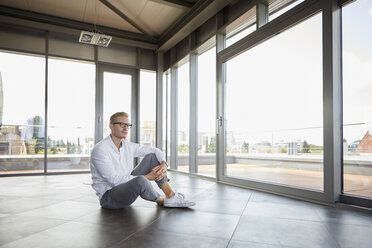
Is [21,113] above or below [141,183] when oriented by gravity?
above

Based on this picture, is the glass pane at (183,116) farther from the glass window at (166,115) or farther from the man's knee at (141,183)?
the man's knee at (141,183)

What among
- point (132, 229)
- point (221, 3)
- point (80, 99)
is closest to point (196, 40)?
point (221, 3)

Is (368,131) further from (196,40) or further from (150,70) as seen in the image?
(150,70)

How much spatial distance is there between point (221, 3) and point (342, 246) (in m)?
3.85

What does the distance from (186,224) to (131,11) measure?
448cm

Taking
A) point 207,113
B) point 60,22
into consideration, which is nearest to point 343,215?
point 207,113

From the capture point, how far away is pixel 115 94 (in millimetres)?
6719

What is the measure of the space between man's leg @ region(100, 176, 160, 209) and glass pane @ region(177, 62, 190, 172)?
343 centimetres

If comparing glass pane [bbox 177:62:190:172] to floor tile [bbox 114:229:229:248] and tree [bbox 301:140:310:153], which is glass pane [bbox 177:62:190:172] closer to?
tree [bbox 301:140:310:153]

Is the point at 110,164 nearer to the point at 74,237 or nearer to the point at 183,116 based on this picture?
the point at 74,237

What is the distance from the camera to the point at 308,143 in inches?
127

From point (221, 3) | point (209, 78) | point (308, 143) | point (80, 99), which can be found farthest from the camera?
point (80, 99)

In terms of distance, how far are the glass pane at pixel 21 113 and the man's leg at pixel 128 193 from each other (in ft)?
12.7

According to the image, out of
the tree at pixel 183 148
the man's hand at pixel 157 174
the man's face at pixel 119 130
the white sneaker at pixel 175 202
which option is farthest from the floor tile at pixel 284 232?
the tree at pixel 183 148
